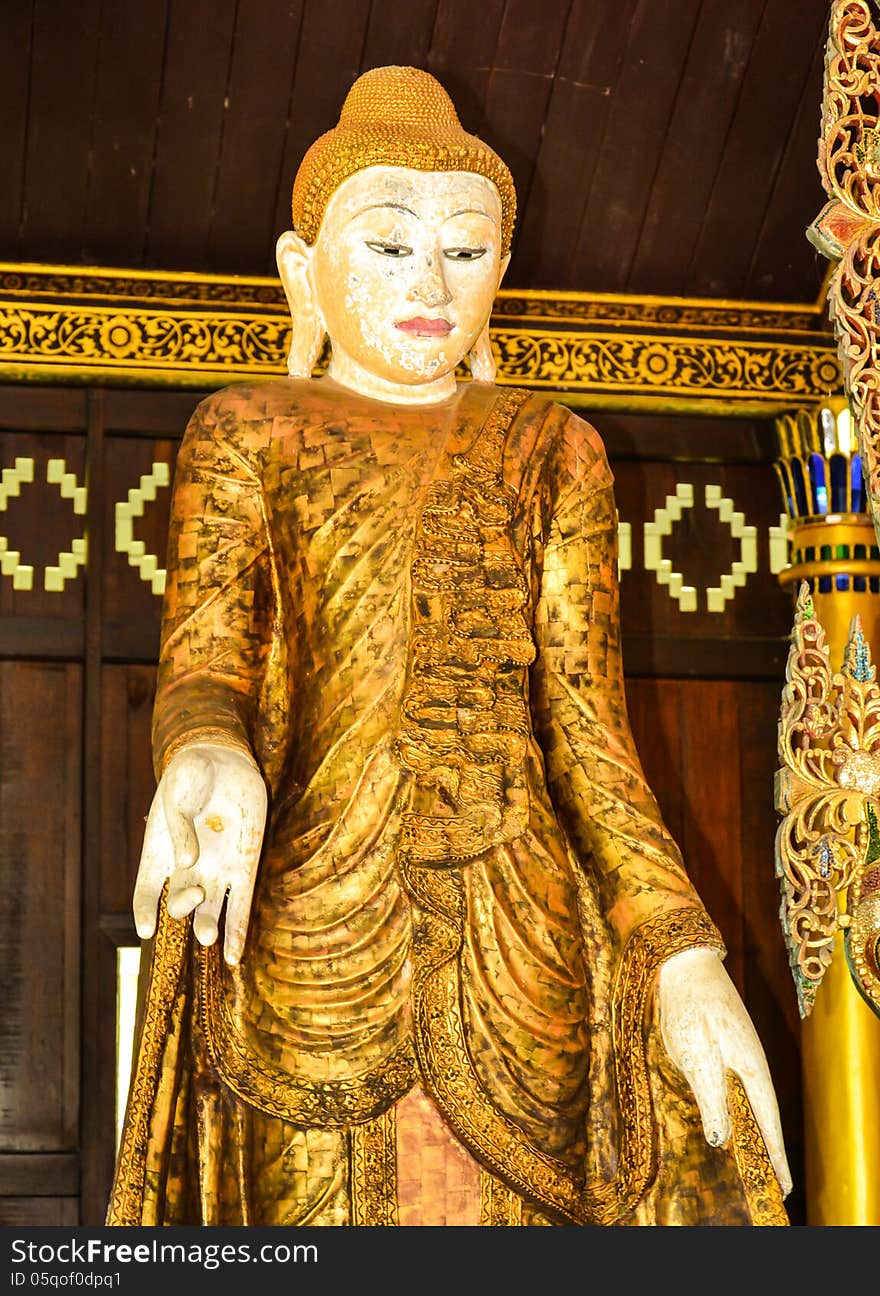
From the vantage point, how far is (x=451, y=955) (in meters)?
2.70

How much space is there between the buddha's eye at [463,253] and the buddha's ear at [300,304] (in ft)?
0.69

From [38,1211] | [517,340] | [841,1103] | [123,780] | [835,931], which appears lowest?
[38,1211]

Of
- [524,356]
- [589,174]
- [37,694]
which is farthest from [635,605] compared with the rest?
[37,694]

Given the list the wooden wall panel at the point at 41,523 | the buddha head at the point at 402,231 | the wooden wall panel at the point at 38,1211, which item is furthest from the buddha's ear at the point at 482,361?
the wooden wall panel at the point at 38,1211

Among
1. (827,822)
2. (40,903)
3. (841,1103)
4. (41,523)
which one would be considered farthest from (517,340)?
(841,1103)

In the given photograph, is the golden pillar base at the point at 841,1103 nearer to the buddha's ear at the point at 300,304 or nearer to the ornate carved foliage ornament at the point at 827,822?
the ornate carved foliage ornament at the point at 827,822

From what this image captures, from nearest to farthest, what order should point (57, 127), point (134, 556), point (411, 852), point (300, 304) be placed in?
point (411, 852), point (300, 304), point (57, 127), point (134, 556)

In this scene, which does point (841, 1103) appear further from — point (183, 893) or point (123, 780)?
point (183, 893)

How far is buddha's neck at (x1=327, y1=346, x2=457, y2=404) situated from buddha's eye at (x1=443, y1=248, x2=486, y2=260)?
0.15 meters

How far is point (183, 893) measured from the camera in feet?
8.27

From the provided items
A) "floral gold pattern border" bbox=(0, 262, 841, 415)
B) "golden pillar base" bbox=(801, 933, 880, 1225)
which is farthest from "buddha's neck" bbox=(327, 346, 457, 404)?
"golden pillar base" bbox=(801, 933, 880, 1225)

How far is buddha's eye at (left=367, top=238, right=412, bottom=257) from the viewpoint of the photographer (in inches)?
116

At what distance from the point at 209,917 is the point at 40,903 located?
1.26 metres

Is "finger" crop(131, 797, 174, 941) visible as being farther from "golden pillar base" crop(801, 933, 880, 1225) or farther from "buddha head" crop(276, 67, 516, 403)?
"golden pillar base" crop(801, 933, 880, 1225)
